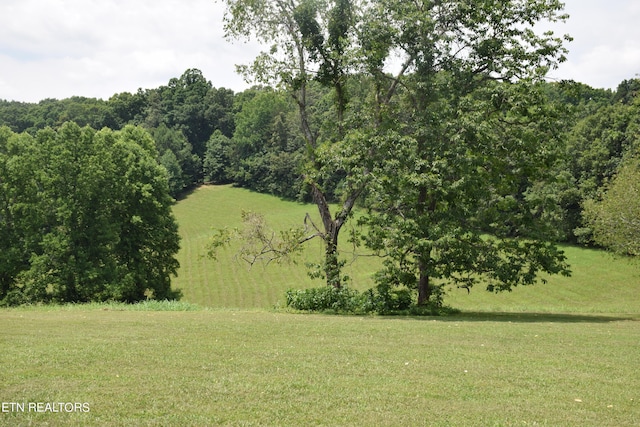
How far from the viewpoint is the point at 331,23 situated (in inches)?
958

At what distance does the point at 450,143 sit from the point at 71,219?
28.7m

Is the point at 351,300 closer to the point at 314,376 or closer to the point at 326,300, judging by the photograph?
the point at 326,300

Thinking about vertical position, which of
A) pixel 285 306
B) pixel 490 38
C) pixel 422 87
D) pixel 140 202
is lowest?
pixel 285 306

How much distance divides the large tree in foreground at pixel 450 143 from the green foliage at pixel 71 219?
22.1 metres

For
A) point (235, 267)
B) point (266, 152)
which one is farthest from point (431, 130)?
point (266, 152)

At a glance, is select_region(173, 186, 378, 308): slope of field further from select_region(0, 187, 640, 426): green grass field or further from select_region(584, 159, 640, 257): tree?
select_region(0, 187, 640, 426): green grass field

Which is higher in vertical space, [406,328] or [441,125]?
[441,125]

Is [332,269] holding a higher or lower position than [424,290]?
higher

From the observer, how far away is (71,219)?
38.7m

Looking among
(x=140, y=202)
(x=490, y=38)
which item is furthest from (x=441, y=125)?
(x=140, y=202)

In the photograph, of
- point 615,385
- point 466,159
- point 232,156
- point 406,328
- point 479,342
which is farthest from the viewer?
point 232,156

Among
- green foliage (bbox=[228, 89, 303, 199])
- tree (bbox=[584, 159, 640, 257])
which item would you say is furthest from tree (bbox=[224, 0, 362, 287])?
green foliage (bbox=[228, 89, 303, 199])

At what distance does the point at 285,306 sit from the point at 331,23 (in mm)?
12482

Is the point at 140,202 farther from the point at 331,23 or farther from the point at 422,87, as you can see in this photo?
the point at 422,87
